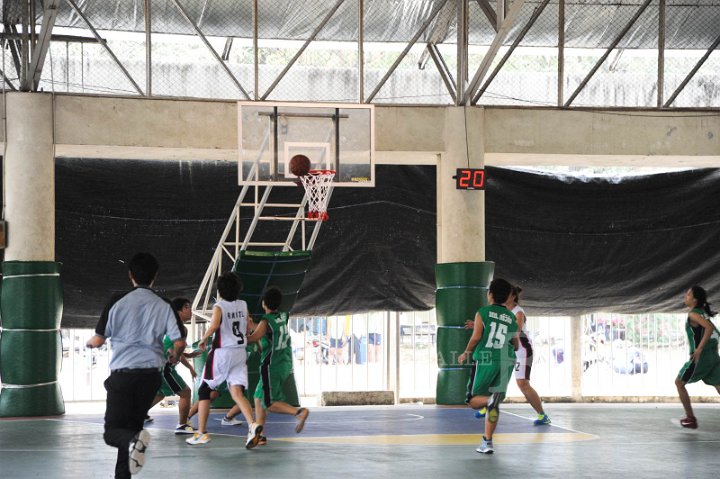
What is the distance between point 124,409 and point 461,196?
9.48m

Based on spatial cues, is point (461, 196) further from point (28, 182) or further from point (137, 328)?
point (137, 328)

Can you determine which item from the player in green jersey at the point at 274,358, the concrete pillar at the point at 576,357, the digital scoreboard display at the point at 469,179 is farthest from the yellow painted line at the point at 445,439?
the concrete pillar at the point at 576,357

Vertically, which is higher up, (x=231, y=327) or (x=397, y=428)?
(x=231, y=327)

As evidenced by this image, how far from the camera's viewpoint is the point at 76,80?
653 inches

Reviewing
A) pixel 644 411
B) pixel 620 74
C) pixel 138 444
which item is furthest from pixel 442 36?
pixel 138 444

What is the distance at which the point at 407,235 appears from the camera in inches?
727

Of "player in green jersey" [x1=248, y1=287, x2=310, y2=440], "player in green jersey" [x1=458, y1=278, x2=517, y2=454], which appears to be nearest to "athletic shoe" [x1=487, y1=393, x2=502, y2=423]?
"player in green jersey" [x1=458, y1=278, x2=517, y2=454]

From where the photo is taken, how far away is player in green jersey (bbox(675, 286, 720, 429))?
12078 mm

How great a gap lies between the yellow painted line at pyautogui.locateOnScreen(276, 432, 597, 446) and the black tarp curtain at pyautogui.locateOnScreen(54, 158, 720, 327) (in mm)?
6658

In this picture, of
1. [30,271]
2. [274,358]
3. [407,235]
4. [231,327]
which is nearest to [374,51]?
[407,235]

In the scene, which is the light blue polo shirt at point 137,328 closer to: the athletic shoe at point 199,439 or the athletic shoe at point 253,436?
the athletic shoe at point 253,436

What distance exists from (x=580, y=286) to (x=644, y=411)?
15.5ft

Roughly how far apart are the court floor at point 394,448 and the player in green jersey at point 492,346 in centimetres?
62

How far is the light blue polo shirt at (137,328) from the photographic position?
24.2 feet
